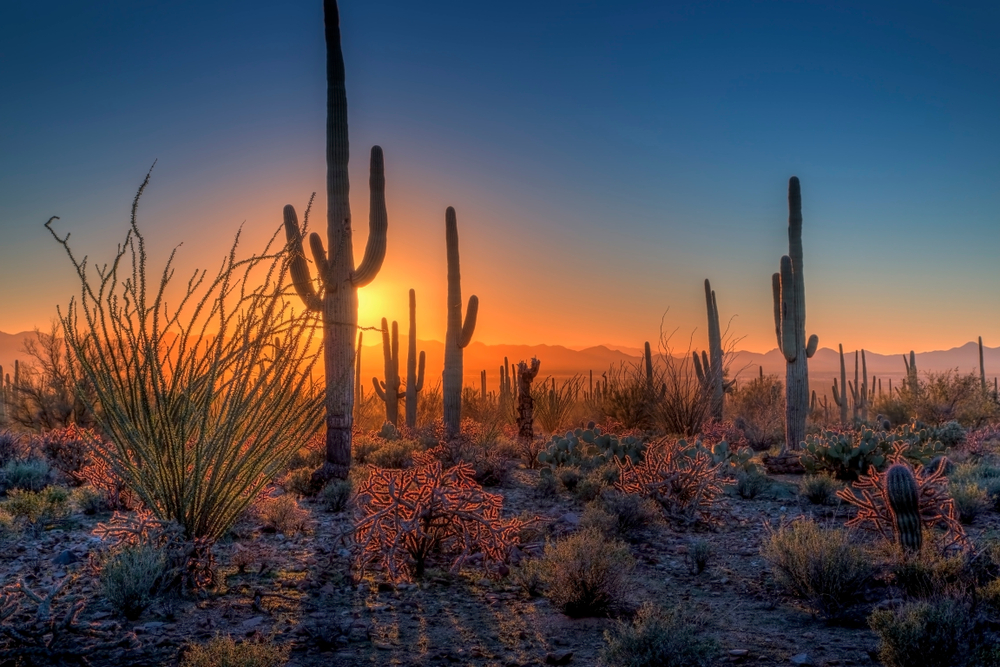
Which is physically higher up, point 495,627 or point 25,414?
point 25,414

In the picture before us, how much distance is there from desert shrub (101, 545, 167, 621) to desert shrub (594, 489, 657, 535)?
4334mm

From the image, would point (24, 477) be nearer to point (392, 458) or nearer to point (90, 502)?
point (90, 502)

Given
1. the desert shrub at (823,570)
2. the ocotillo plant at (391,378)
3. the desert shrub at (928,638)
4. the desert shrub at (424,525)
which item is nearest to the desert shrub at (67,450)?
the desert shrub at (424,525)

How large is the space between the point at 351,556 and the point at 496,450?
539cm

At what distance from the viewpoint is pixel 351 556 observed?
620 cm

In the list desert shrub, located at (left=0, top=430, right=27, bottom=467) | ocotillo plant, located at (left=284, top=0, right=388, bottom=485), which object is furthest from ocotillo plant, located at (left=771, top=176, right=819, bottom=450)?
desert shrub, located at (left=0, top=430, right=27, bottom=467)

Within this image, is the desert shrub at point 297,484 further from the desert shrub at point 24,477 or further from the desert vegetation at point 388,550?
the desert shrub at point 24,477

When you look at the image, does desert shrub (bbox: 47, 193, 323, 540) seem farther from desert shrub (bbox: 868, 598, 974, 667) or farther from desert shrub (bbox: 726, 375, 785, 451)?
desert shrub (bbox: 726, 375, 785, 451)

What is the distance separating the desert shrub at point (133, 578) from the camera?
452 centimetres

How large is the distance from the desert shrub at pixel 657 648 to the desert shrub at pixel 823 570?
132 centimetres

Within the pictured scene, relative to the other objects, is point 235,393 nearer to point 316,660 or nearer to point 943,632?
point 316,660

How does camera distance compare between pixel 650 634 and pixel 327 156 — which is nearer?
pixel 650 634

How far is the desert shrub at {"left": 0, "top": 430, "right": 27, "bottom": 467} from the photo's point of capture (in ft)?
34.2

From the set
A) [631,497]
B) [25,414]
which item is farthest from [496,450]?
[25,414]
